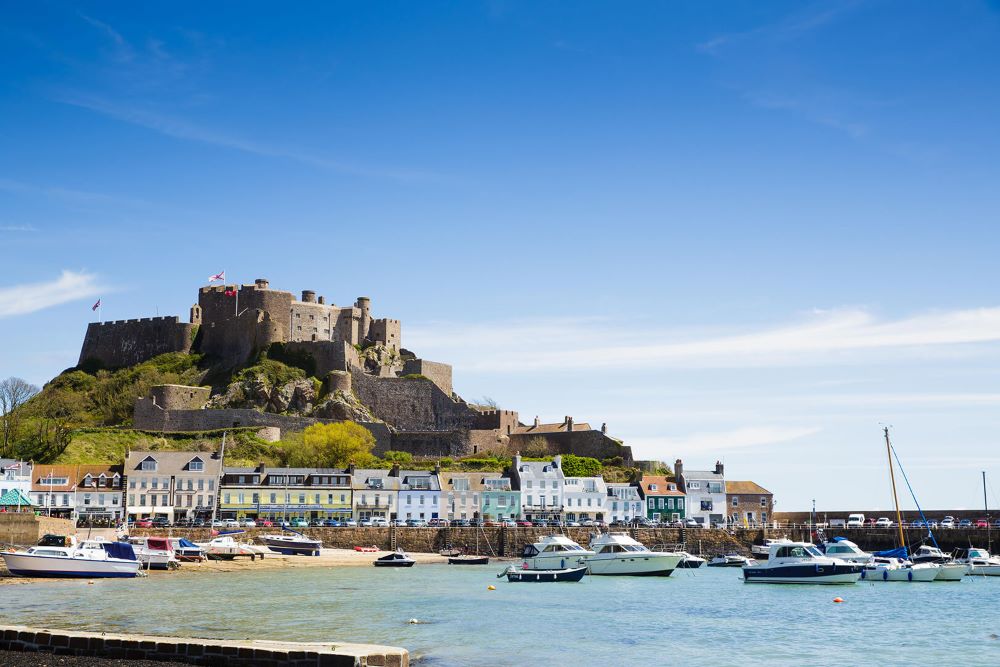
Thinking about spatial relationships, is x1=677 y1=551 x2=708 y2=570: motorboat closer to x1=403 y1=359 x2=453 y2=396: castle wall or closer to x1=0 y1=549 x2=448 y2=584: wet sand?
x1=0 y1=549 x2=448 y2=584: wet sand

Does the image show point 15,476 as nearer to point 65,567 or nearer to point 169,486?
point 169,486

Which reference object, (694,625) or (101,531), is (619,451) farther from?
(694,625)

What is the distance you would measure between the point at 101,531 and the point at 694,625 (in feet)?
118

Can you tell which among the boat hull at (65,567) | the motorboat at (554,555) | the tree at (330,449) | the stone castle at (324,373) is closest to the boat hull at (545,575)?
the motorboat at (554,555)

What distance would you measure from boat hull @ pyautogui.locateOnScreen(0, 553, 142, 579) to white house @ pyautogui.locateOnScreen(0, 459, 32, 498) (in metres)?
24.9

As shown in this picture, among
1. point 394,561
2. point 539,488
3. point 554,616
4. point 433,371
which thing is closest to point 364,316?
point 433,371

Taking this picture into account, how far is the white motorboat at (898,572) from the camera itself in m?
48.3

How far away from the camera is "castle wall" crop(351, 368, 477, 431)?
89938 mm

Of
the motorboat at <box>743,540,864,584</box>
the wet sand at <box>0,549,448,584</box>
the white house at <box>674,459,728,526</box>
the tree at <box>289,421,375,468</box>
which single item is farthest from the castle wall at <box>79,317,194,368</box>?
the motorboat at <box>743,540,864,584</box>

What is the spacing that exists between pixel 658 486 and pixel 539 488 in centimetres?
905

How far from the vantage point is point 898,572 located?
159ft

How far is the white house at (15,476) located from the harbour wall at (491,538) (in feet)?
41.0

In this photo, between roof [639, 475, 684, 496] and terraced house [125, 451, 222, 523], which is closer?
terraced house [125, 451, 222, 523]

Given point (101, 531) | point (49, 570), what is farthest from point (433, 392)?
point (49, 570)
